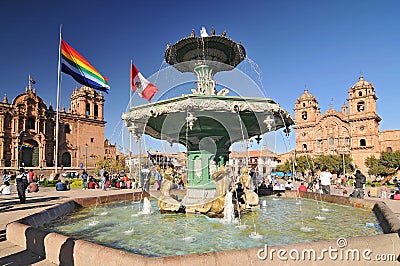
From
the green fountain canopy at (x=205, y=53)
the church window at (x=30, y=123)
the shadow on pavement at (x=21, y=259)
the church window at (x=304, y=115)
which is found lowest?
the shadow on pavement at (x=21, y=259)

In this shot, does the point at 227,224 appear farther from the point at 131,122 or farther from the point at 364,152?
the point at 364,152

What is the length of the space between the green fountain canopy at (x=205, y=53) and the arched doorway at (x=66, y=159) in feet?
164

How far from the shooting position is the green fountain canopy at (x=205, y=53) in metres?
8.07

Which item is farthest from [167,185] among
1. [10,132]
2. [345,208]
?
[10,132]

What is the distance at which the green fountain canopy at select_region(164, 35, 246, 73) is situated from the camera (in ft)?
26.5

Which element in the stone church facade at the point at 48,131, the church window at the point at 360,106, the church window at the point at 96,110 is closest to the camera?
the stone church facade at the point at 48,131

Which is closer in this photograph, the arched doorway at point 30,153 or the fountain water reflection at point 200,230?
the fountain water reflection at point 200,230

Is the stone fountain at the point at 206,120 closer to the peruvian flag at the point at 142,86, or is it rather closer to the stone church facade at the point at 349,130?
the peruvian flag at the point at 142,86

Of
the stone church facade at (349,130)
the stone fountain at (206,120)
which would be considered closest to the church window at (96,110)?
the stone church facade at (349,130)

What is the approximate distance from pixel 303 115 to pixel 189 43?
6448 centimetres

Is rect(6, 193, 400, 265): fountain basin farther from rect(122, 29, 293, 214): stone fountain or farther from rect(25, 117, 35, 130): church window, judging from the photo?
rect(25, 117, 35, 130): church window

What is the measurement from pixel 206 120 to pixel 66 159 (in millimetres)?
52286

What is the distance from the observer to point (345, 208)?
8.57 metres

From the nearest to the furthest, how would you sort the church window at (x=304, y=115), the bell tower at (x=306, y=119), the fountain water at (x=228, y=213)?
the fountain water at (x=228, y=213) < the bell tower at (x=306, y=119) < the church window at (x=304, y=115)
